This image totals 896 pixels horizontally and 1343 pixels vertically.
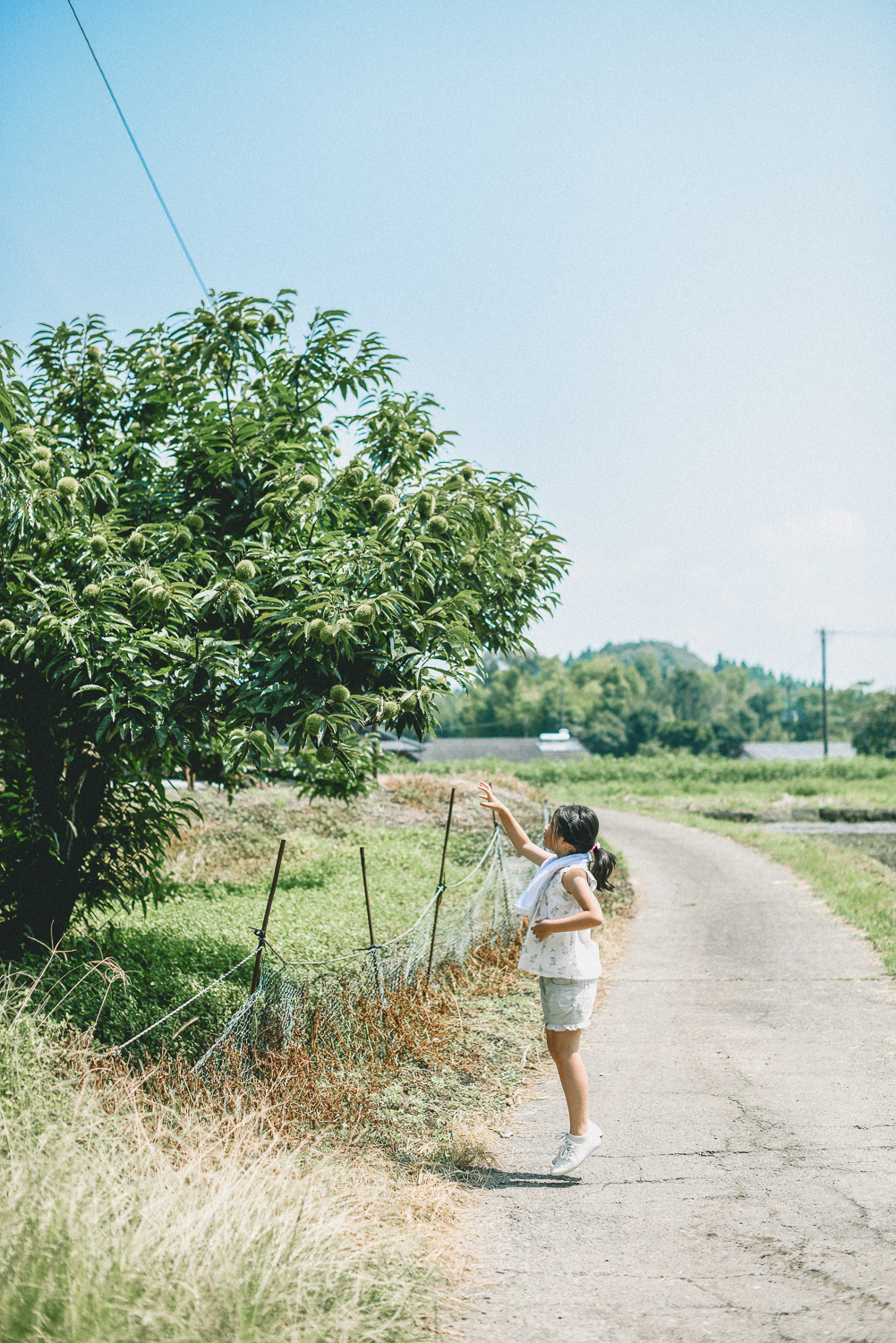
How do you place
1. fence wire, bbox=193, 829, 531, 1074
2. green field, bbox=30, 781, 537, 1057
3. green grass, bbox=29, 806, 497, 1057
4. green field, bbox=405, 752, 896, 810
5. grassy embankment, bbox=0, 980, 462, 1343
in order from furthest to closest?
green field, bbox=405, 752, 896, 810 → green field, bbox=30, 781, 537, 1057 → green grass, bbox=29, 806, 497, 1057 → fence wire, bbox=193, 829, 531, 1074 → grassy embankment, bbox=0, 980, 462, 1343

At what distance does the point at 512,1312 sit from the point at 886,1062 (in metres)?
3.74

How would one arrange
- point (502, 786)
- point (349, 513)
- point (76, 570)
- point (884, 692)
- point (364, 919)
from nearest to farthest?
point (76, 570), point (349, 513), point (364, 919), point (502, 786), point (884, 692)

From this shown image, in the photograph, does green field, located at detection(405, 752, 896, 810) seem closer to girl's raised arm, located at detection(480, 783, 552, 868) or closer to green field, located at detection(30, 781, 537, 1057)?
Result: green field, located at detection(30, 781, 537, 1057)

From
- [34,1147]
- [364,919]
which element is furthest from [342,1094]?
[364,919]

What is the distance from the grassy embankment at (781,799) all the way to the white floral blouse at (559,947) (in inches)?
207

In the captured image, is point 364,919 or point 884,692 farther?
point 884,692

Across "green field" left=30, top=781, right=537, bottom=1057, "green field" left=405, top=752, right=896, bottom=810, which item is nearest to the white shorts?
"green field" left=30, top=781, right=537, bottom=1057

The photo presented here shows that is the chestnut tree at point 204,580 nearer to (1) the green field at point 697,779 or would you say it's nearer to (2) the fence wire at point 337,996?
(2) the fence wire at point 337,996

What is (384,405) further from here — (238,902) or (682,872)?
(682,872)

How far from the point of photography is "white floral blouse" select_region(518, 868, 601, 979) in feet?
15.3

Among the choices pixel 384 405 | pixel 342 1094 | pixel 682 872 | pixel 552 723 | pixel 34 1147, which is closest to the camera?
pixel 34 1147

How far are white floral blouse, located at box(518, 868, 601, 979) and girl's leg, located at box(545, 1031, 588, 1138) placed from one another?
0.92ft

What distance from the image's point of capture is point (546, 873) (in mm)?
4750

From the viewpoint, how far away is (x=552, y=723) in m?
96.3
